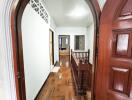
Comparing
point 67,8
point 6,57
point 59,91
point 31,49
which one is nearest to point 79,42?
point 67,8

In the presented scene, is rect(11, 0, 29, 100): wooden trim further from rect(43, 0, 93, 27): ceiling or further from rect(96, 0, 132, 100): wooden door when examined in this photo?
rect(43, 0, 93, 27): ceiling

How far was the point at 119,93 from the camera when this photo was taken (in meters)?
0.94

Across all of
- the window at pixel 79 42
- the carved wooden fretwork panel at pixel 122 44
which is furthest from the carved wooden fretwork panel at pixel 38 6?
the window at pixel 79 42

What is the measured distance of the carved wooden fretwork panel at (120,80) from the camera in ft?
2.93

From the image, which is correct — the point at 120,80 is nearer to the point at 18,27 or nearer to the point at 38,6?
the point at 18,27

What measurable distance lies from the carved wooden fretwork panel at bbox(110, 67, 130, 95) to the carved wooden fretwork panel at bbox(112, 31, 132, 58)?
14cm

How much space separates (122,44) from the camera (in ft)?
2.92

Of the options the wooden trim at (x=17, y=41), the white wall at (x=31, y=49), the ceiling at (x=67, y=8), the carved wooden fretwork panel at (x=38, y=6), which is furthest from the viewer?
the ceiling at (x=67, y=8)

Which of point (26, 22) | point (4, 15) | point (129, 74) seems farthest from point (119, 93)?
point (26, 22)

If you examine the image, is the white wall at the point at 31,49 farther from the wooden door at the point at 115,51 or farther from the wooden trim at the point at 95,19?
the wooden door at the point at 115,51

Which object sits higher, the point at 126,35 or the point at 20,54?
the point at 126,35

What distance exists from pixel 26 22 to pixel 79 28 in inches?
212

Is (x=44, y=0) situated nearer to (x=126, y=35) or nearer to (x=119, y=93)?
(x=126, y=35)

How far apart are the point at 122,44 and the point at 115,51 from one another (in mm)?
87
